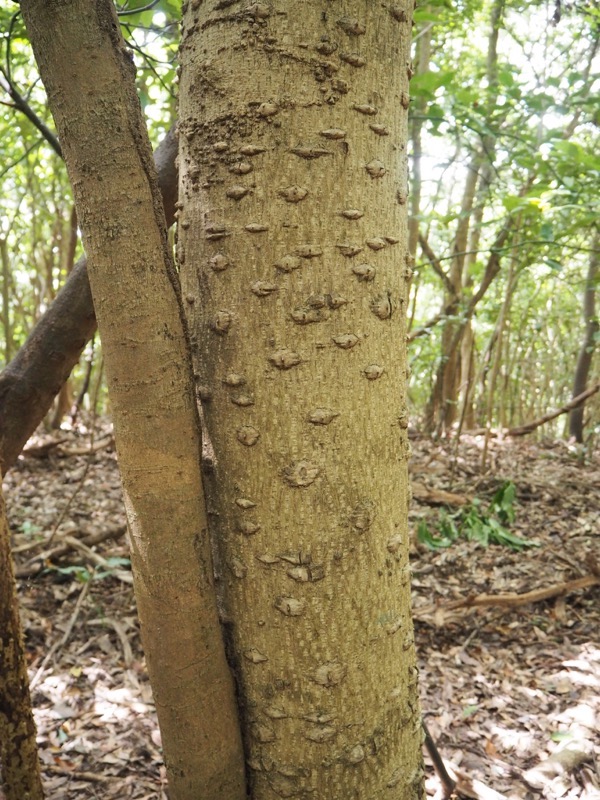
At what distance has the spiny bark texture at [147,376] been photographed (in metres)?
1.07

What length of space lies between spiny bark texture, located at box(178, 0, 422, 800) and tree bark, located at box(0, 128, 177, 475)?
2.82 feet

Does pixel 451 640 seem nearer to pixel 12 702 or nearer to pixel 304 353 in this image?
pixel 12 702

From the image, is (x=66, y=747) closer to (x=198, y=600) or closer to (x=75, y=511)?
(x=198, y=600)

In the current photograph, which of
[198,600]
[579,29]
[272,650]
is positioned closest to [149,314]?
[198,600]

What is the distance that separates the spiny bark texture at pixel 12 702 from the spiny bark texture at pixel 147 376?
0.28 meters

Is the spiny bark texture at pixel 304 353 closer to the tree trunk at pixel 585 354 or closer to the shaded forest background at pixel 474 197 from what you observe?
the shaded forest background at pixel 474 197

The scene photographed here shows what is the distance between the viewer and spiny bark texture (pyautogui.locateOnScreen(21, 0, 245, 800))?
107 cm

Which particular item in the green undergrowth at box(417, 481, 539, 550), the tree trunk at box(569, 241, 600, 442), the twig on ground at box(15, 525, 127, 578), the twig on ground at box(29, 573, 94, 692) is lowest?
the twig on ground at box(29, 573, 94, 692)

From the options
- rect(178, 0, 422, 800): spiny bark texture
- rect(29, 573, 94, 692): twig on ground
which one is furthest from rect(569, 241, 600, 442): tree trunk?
rect(178, 0, 422, 800): spiny bark texture

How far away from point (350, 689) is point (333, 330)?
70 cm

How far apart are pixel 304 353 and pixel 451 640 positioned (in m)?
2.52

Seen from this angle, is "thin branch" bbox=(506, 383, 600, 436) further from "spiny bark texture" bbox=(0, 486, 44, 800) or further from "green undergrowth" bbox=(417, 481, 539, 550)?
"spiny bark texture" bbox=(0, 486, 44, 800)

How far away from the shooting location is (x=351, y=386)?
117cm

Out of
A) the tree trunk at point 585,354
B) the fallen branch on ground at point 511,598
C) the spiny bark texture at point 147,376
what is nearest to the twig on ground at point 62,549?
the fallen branch on ground at point 511,598
